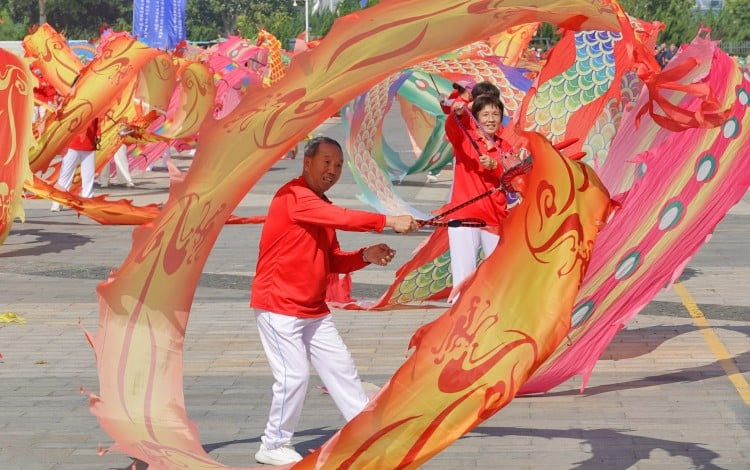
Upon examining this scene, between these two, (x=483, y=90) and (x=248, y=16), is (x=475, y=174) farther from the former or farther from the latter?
(x=248, y=16)

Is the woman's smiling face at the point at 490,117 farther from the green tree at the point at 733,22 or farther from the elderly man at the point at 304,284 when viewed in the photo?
the green tree at the point at 733,22

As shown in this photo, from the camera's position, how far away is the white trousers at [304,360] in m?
6.86

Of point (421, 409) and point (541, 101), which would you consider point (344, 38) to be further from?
point (541, 101)

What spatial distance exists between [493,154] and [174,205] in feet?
9.73

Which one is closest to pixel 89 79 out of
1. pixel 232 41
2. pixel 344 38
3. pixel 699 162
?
pixel 699 162

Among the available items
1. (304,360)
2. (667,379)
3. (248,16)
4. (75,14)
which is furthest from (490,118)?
(248,16)

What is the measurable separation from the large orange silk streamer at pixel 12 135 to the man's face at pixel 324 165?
8.01 m

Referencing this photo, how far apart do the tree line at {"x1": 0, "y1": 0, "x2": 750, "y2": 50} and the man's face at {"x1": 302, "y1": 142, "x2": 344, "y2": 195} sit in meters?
53.3

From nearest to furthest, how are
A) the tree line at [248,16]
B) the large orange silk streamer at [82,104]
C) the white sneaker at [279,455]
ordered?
the white sneaker at [279,455] → the large orange silk streamer at [82,104] → the tree line at [248,16]

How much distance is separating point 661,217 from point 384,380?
1909mm

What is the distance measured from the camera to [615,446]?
7500mm

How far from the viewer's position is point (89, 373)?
31.4 ft

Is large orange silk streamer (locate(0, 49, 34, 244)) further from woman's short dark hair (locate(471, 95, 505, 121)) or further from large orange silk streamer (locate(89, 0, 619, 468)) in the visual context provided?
large orange silk streamer (locate(89, 0, 619, 468))

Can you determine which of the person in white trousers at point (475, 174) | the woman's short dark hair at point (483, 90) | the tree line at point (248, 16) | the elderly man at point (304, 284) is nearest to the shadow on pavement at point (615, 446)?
the elderly man at point (304, 284)
